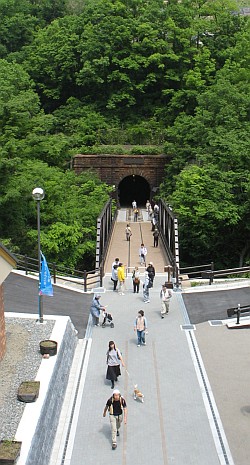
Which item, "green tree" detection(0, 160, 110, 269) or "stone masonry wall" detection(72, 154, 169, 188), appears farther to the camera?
"stone masonry wall" detection(72, 154, 169, 188)

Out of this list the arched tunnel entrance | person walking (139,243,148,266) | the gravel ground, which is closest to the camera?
the gravel ground

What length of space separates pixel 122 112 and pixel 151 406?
137 ft

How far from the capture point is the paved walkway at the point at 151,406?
11719mm

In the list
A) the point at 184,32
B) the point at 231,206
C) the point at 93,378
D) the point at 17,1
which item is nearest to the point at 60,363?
the point at 93,378

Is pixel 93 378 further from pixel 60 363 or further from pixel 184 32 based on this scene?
pixel 184 32

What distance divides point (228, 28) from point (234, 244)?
2721cm

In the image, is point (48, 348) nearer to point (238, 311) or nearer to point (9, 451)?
point (9, 451)

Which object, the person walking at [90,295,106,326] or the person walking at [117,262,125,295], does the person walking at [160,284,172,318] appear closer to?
the person walking at [90,295,106,326]

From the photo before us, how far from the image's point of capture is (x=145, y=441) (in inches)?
481

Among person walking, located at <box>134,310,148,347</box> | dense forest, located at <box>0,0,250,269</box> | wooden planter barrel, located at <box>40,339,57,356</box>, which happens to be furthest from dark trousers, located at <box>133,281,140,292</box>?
wooden planter barrel, located at <box>40,339,57,356</box>

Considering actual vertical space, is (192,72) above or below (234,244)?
above

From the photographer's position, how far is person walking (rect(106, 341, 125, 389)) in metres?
14.2

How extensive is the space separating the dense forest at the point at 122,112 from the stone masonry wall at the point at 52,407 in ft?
41.2

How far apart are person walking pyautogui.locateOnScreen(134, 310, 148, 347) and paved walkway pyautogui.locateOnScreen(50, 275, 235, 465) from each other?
0.28 metres
